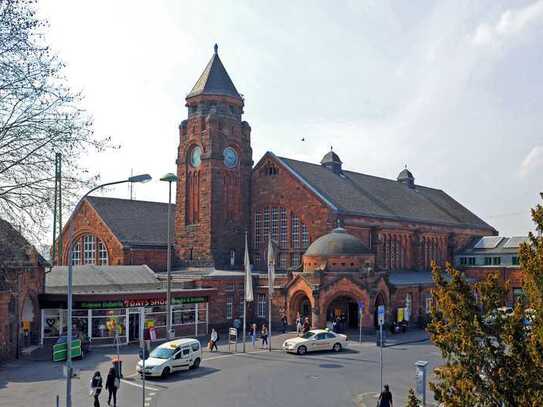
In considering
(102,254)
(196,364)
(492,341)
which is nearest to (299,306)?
(196,364)

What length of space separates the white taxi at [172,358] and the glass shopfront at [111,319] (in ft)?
22.9

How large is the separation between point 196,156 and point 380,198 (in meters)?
18.3

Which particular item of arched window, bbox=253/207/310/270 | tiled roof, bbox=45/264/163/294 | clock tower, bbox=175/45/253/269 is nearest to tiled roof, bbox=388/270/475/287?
arched window, bbox=253/207/310/270

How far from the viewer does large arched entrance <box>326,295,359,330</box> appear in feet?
147

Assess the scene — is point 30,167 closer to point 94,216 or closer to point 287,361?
point 287,361

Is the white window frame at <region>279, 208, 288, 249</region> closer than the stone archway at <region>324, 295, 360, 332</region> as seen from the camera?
No

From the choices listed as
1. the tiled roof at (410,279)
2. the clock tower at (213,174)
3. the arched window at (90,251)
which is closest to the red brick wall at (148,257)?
the clock tower at (213,174)

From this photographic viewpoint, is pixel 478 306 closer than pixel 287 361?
Yes

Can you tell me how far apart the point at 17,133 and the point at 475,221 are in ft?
217

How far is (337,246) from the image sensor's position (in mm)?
43906

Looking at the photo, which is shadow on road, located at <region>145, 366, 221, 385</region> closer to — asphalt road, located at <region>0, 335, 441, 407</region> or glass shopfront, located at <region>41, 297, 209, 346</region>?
asphalt road, located at <region>0, 335, 441, 407</region>

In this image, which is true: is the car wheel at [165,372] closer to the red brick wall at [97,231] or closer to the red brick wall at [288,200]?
the red brick wall at [288,200]

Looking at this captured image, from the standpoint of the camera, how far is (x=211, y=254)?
50.7 metres

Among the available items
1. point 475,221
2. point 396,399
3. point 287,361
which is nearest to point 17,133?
point 396,399
